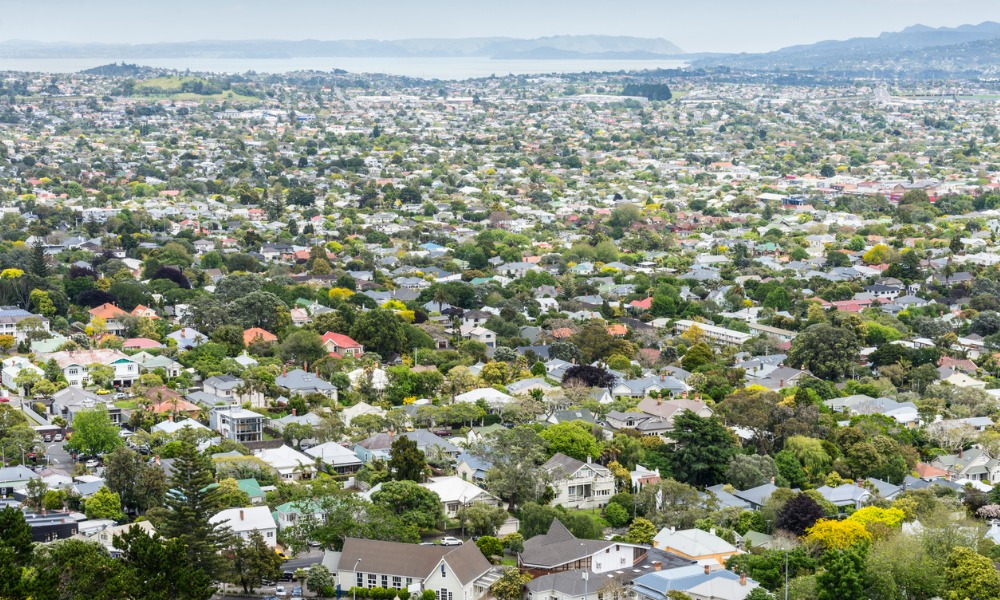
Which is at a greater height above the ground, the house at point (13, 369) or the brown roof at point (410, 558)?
the brown roof at point (410, 558)

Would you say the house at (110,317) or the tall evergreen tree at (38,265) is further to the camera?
the tall evergreen tree at (38,265)

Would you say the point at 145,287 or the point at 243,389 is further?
the point at 145,287

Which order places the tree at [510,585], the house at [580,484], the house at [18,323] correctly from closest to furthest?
the tree at [510,585], the house at [580,484], the house at [18,323]

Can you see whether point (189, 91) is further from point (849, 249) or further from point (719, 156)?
point (849, 249)

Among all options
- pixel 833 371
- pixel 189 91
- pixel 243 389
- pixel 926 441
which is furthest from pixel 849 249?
pixel 189 91

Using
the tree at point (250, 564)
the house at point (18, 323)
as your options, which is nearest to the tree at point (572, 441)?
the tree at point (250, 564)

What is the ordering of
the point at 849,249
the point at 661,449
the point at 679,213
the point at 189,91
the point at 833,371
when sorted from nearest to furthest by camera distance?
1. the point at 661,449
2. the point at 833,371
3. the point at 849,249
4. the point at 679,213
5. the point at 189,91

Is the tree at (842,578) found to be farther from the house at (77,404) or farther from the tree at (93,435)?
the house at (77,404)

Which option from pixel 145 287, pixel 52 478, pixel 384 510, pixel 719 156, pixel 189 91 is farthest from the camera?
pixel 189 91
